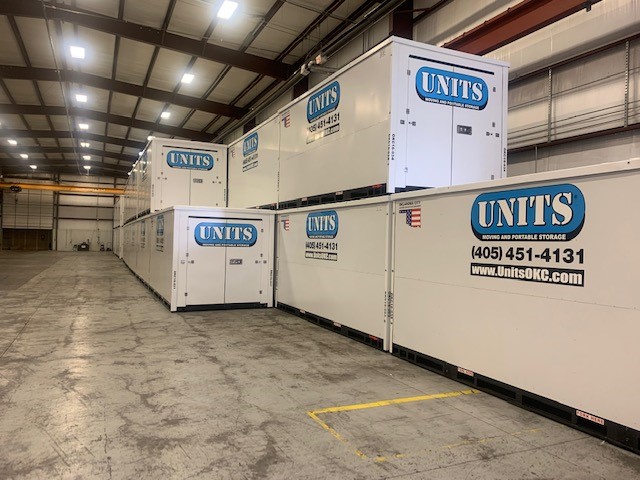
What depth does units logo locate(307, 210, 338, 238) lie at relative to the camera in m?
6.04

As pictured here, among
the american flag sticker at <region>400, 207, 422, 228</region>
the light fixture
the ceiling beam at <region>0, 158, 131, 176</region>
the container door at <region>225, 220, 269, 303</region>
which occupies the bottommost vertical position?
the container door at <region>225, 220, 269, 303</region>

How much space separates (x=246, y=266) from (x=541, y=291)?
18.0 ft

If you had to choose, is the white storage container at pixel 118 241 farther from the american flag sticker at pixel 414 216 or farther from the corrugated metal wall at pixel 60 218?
the american flag sticker at pixel 414 216

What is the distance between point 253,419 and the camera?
300 centimetres

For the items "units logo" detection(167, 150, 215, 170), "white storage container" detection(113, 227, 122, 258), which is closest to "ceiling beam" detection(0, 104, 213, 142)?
"white storage container" detection(113, 227, 122, 258)

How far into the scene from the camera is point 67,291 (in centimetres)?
973

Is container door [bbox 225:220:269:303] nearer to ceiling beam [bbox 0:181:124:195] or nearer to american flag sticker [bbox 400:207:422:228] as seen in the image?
american flag sticker [bbox 400:207:422:228]

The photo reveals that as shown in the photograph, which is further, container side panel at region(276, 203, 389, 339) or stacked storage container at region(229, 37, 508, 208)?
container side panel at region(276, 203, 389, 339)

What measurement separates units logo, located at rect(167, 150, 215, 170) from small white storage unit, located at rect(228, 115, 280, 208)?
58cm

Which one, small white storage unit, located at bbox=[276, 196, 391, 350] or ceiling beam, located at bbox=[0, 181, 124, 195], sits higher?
ceiling beam, located at bbox=[0, 181, 124, 195]

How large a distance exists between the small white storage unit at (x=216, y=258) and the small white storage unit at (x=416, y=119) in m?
2.45

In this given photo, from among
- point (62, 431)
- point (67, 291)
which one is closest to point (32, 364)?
point (62, 431)

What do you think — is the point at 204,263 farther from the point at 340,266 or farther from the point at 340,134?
the point at 340,134

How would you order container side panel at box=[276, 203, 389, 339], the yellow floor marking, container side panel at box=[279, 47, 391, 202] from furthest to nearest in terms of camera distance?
container side panel at box=[276, 203, 389, 339] < container side panel at box=[279, 47, 391, 202] < the yellow floor marking
